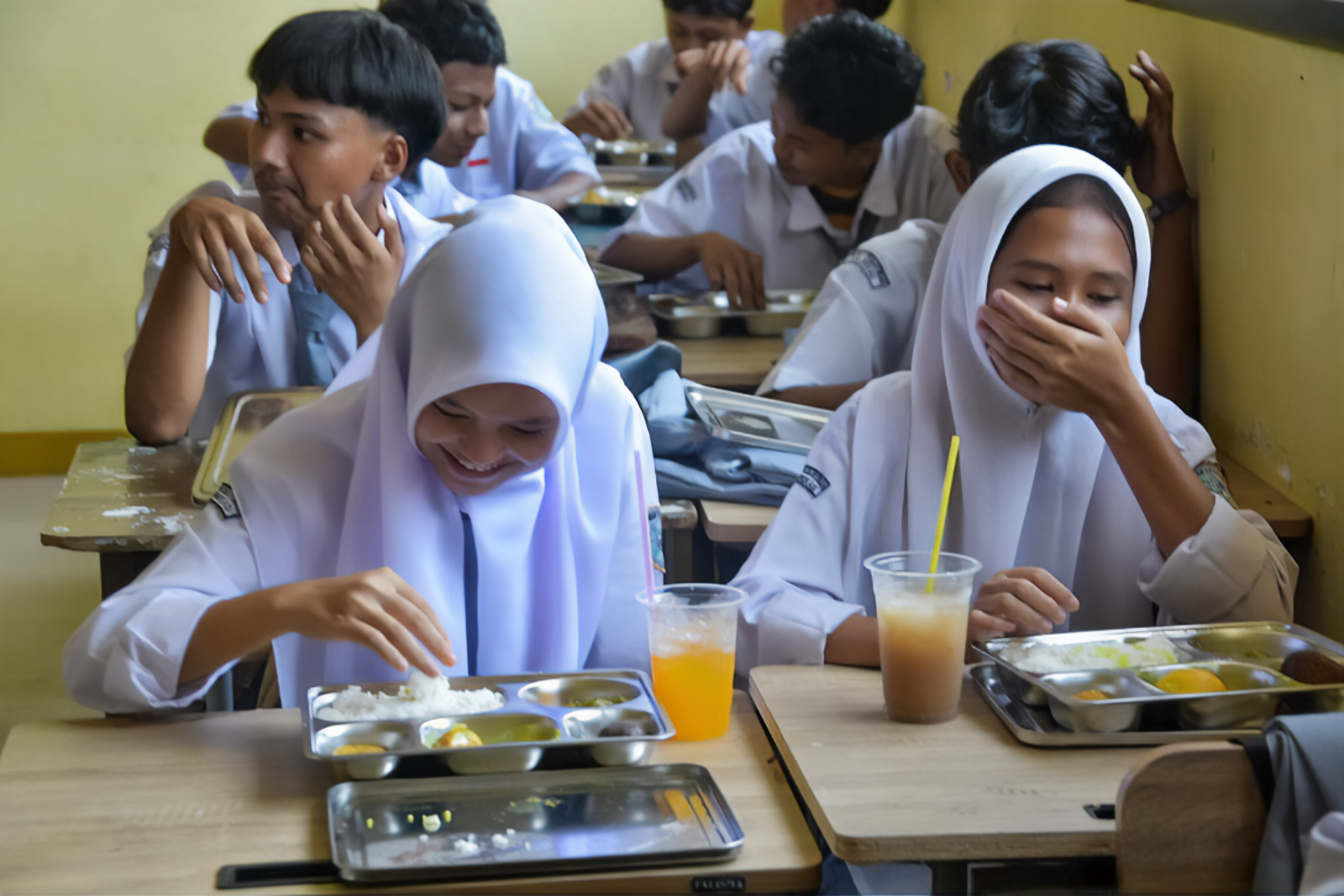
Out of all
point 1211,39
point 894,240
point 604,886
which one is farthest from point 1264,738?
point 894,240

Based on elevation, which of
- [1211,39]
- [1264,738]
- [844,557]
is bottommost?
[844,557]

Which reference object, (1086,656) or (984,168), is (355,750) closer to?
(1086,656)

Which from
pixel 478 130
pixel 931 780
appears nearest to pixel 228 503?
pixel 931 780

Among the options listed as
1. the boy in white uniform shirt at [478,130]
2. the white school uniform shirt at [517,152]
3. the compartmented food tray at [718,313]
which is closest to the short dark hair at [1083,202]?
the compartmented food tray at [718,313]

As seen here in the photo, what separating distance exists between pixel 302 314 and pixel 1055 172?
5.01 feet

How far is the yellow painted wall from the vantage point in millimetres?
1983

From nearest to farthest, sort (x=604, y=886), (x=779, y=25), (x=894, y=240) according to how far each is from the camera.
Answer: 1. (x=604, y=886)
2. (x=894, y=240)
3. (x=779, y=25)

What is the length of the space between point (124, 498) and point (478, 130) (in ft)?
7.39

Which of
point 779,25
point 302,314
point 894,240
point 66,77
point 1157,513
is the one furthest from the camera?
point 779,25

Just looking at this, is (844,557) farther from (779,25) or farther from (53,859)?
(779,25)

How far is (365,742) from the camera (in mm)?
1296

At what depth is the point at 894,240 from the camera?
9.61ft

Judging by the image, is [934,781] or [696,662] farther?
[696,662]

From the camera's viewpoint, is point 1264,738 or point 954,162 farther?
point 954,162
